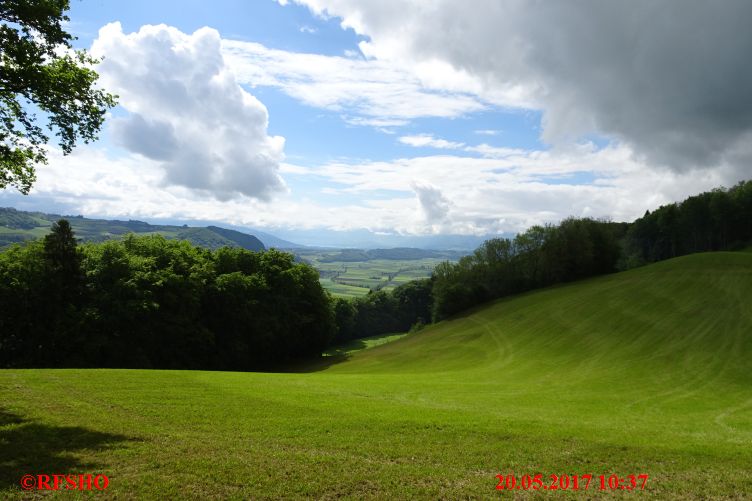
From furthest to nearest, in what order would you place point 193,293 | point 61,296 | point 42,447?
point 193,293
point 61,296
point 42,447

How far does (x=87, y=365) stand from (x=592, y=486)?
162 ft

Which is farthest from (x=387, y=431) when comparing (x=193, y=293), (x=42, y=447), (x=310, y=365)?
(x=310, y=365)

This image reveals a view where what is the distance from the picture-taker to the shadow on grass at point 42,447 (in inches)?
440

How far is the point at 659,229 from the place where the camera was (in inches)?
4884

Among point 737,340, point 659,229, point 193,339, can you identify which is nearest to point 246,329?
point 193,339

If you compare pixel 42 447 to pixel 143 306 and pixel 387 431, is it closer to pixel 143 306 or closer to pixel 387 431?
pixel 387 431

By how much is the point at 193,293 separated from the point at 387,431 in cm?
4513

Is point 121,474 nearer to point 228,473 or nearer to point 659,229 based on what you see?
point 228,473

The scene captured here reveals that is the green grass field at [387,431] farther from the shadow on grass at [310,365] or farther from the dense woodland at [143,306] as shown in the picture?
the shadow on grass at [310,365]

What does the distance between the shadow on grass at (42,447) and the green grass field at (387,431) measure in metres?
0.07

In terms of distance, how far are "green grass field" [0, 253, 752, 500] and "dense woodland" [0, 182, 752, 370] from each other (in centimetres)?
2384
